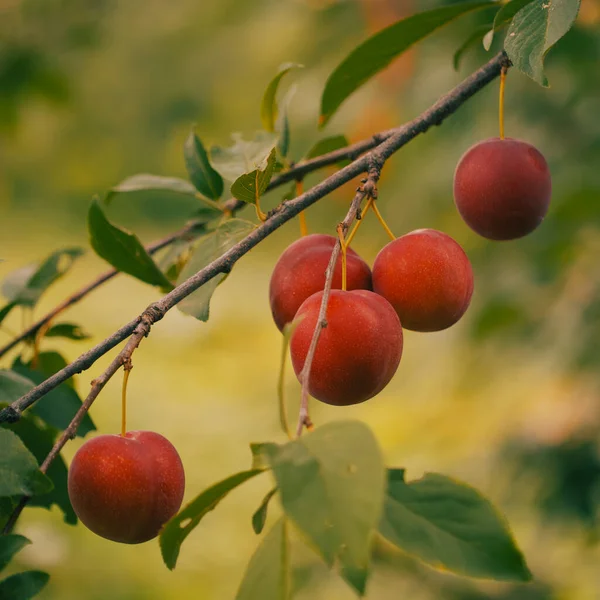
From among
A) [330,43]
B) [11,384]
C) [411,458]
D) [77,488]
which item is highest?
[330,43]

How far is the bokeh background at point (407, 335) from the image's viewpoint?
1.94 m

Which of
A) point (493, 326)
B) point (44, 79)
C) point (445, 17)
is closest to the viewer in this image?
point (445, 17)

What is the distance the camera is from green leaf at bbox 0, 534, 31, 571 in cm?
63

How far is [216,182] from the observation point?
3.62 feet

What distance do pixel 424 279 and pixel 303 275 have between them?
0.13 m

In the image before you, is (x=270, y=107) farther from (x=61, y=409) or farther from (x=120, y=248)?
(x=61, y=409)

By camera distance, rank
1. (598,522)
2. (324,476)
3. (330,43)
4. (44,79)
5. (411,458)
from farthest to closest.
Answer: (411,458), (330,43), (598,522), (44,79), (324,476)

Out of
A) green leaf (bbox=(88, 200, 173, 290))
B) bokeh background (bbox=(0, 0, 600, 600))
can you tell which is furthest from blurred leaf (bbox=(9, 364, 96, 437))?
bokeh background (bbox=(0, 0, 600, 600))

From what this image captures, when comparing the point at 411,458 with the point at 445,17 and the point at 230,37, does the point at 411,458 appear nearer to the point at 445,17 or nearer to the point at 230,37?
the point at 445,17

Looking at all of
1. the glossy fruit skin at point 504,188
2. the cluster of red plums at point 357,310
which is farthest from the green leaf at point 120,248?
the glossy fruit skin at point 504,188

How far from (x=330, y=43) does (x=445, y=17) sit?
6.02 ft

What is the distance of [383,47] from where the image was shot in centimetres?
107

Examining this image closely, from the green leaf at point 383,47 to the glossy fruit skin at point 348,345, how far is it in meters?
0.47

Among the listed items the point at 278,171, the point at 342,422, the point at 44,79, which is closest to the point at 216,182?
the point at 278,171
